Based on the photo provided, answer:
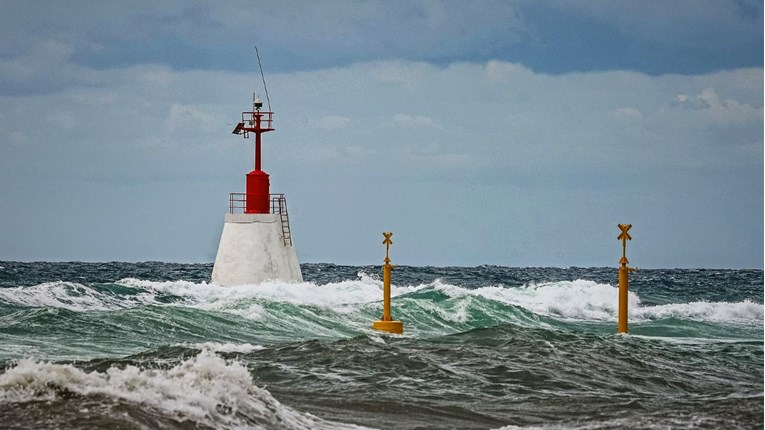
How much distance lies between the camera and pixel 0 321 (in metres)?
15.9

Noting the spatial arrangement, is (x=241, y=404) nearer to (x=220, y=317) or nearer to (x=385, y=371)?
(x=385, y=371)

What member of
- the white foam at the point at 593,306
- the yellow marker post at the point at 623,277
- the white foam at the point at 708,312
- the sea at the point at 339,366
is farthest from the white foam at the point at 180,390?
the white foam at the point at 708,312

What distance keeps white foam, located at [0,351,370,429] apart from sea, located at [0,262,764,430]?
14 mm

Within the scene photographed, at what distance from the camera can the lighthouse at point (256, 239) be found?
869 inches

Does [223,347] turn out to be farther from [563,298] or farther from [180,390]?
[563,298]

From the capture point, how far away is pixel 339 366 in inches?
471

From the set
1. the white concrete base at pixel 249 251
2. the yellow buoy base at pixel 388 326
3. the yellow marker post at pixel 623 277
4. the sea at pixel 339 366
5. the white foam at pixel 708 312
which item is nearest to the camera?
the sea at pixel 339 366

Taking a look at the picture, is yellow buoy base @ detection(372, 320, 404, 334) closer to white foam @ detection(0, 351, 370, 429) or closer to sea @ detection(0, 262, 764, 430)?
sea @ detection(0, 262, 764, 430)

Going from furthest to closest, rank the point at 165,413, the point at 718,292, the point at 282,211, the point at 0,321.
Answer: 1. the point at 718,292
2. the point at 282,211
3. the point at 0,321
4. the point at 165,413

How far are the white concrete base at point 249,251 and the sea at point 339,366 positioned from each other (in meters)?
0.29

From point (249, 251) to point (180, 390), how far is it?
14.3 metres

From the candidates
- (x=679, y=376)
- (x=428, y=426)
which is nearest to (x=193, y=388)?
(x=428, y=426)

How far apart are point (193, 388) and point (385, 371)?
4070 millimetres

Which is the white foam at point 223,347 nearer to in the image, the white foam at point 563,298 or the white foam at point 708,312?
the white foam at point 563,298
